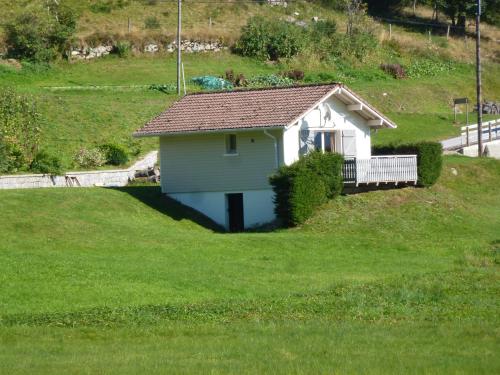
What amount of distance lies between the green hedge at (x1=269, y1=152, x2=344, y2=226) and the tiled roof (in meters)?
2.13

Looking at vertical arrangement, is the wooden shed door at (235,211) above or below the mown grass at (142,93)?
below

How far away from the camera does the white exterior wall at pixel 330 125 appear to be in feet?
137

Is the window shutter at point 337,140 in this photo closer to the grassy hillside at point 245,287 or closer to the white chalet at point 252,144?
the white chalet at point 252,144

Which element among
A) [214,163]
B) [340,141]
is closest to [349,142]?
[340,141]

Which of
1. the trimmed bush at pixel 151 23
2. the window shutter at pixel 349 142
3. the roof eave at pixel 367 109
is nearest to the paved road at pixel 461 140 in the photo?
the roof eave at pixel 367 109

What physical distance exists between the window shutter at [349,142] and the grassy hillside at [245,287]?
2231 mm

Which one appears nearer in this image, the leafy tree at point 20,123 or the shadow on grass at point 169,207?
the shadow on grass at point 169,207

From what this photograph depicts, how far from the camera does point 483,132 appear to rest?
200 ft

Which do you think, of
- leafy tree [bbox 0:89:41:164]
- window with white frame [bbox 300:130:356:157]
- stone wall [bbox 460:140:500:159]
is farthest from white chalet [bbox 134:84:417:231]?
stone wall [bbox 460:140:500:159]

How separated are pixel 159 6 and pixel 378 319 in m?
63.0

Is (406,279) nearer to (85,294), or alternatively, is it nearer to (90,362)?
(85,294)

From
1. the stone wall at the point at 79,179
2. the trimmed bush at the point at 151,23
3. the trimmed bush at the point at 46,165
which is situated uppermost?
the trimmed bush at the point at 151,23

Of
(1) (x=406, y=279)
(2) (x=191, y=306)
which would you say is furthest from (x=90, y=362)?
(1) (x=406, y=279)

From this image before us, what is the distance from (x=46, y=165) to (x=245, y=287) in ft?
66.6
